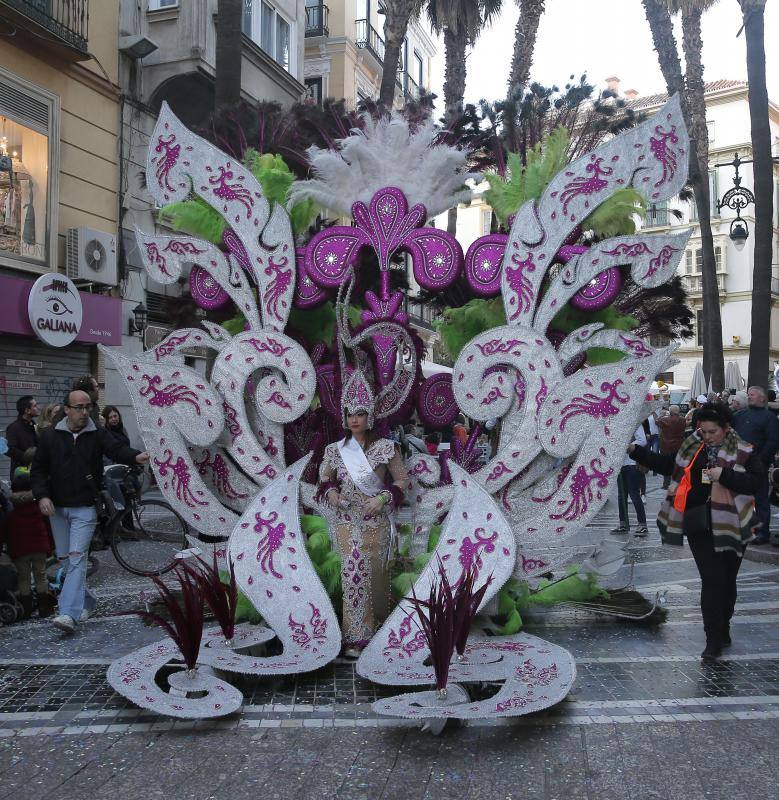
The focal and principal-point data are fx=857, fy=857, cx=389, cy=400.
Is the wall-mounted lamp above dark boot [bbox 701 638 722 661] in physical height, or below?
above

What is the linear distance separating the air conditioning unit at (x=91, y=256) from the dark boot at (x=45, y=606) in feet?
31.7

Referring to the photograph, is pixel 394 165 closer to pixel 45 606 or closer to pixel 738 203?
pixel 45 606

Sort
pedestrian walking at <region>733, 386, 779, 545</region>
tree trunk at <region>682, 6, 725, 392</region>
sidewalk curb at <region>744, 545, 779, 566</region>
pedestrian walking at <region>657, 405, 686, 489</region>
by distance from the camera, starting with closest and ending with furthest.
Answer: sidewalk curb at <region>744, 545, 779, 566</region> → pedestrian walking at <region>733, 386, 779, 545</region> → pedestrian walking at <region>657, 405, 686, 489</region> → tree trunk at <region>682, 6, 725, 392</region>

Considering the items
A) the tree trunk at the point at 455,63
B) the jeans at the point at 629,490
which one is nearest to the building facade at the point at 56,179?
the tree trunk at the point at 455,63

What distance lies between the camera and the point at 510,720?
14.6 feet

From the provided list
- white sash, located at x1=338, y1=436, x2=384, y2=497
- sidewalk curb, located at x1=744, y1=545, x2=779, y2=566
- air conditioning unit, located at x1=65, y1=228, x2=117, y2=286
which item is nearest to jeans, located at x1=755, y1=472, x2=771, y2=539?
sidewalk curb, located at x1=744, y1=545, x2=779, y2=566

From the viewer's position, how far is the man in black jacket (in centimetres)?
870

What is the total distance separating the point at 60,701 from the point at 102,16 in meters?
15.1

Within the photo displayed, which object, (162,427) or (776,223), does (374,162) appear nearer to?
(162,427)

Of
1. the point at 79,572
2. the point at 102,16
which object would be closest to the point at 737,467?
the point at 79,572

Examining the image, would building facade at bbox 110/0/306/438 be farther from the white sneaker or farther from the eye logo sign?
the white sneaker

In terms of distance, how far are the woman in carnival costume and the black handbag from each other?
1.93 m

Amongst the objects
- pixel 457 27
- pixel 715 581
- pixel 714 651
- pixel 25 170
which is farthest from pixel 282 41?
pixel 714 651

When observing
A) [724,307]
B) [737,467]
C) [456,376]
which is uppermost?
[724,307]
